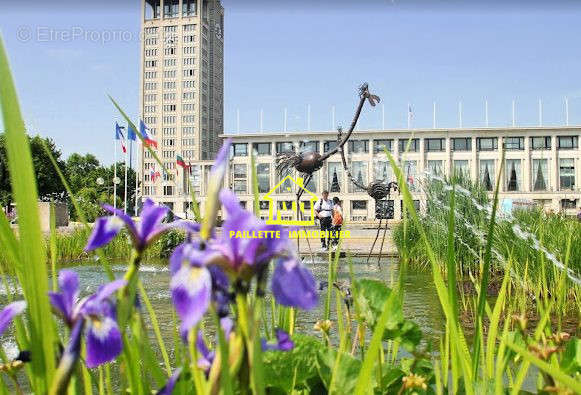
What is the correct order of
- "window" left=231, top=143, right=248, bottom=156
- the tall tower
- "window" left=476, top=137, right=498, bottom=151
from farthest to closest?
the tall tower < "window" left=231, top=143, right=248, bottom=156 < "window" left=476, top=137, right=498, bottom=151

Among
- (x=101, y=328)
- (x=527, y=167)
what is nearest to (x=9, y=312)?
(x=101, y=328)

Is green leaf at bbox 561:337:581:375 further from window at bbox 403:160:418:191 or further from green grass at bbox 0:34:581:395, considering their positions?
window at bbox 403:160:418:191

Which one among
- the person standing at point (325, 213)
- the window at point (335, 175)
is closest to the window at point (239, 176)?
the window at point (335, 175)

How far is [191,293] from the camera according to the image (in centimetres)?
41

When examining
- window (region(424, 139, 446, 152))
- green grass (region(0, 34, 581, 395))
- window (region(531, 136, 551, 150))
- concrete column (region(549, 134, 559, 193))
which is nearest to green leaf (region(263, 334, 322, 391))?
green grass (region(0, 34, 581, 395))

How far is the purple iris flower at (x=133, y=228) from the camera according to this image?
552mm

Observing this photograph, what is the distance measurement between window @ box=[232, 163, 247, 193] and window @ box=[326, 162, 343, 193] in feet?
32.8

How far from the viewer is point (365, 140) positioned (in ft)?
208

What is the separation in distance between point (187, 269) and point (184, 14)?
101344 mm

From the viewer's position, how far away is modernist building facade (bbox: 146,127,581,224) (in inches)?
2359

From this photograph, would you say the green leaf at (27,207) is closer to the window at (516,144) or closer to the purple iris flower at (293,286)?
the purple iris flower at (293,286)

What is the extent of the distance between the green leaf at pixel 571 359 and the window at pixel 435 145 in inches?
2494

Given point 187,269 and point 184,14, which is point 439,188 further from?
point 184,14

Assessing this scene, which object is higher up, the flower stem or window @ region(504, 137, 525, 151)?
window @ region(504, 137, 525, 151)
